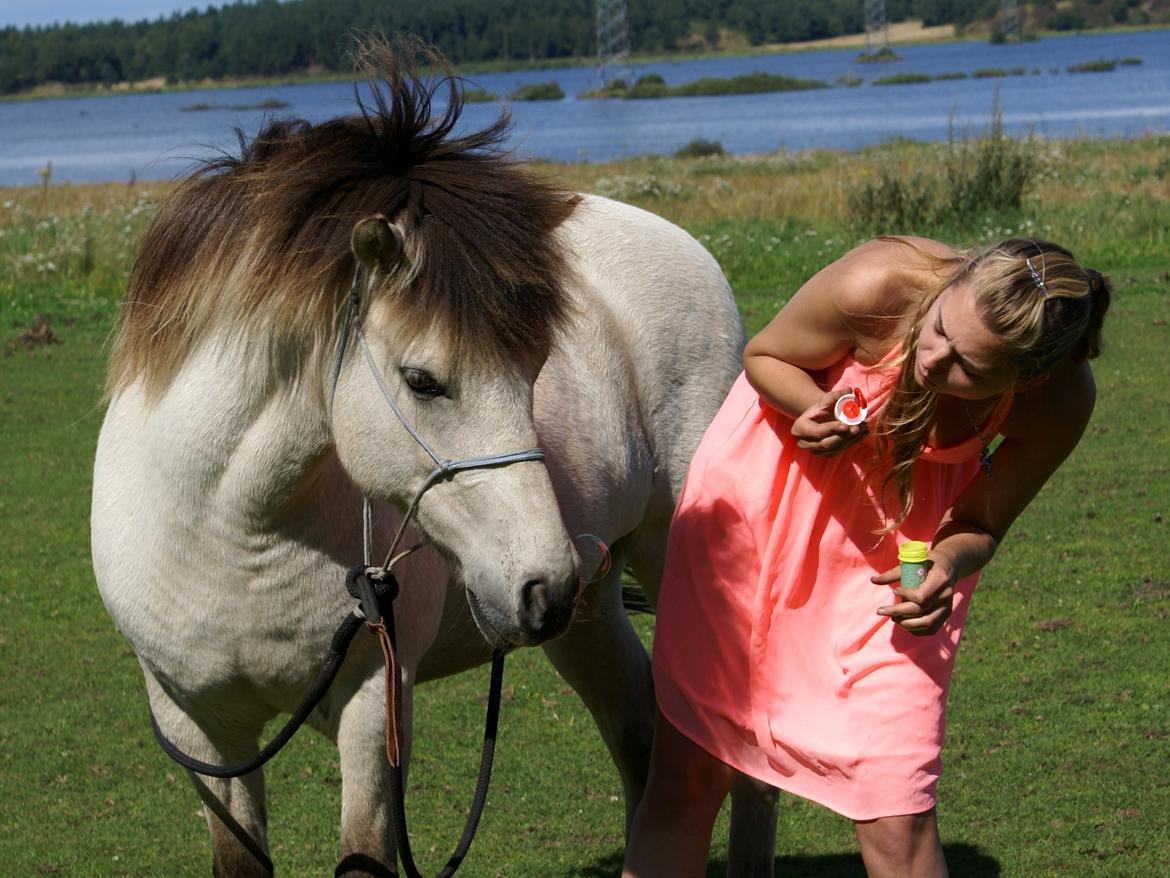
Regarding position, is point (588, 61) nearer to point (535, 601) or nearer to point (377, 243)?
point (377, 243)

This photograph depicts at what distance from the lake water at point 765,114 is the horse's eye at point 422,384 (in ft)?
1.92

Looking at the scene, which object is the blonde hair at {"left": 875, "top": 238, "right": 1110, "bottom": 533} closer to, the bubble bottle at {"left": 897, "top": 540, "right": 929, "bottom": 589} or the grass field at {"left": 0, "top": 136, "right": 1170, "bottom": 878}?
the bubble bottle at {"left": 897, "top": 540, "right": 929, "bottom": 589}

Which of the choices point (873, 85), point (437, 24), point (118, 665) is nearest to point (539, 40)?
point (437, 24)

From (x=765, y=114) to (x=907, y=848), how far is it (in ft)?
168

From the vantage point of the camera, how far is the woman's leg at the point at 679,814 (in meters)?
2.82

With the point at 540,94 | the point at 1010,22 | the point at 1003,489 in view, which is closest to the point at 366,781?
the point at 1003,489

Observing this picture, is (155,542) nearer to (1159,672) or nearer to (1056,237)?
(1159,672)

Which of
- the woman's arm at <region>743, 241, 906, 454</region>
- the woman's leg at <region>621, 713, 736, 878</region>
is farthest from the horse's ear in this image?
the woman's leg at <region>621, 713, 736, 878</region>

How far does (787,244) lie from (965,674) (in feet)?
31.0

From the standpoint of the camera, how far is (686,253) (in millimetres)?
3895

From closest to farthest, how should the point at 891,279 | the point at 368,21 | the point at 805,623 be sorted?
the point at 891,279 → the point at 805,623 → the point at 368,21

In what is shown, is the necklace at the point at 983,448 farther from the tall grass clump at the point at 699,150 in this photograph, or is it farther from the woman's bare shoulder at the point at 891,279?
the tall grass clump at the point at 699,150

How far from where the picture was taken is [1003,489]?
261 cm

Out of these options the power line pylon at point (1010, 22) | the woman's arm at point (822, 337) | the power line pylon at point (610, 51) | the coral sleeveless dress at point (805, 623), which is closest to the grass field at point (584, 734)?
the woman's arm at point (822, 337)
